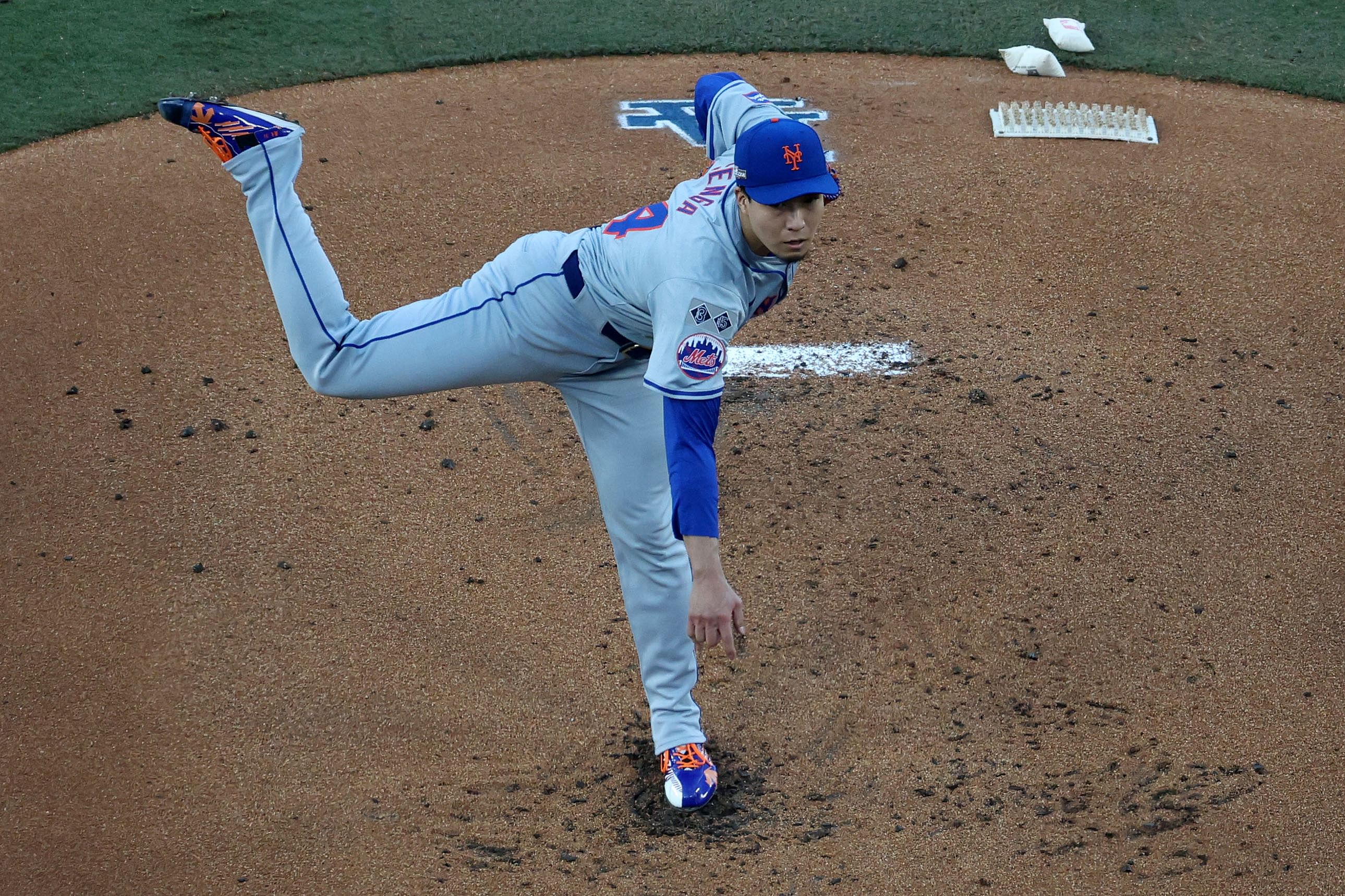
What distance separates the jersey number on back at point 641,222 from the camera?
3.11 meters

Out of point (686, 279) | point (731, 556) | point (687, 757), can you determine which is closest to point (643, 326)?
point (686, 279)

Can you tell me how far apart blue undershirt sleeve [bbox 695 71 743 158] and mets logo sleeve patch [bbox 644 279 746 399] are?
0.82 meters

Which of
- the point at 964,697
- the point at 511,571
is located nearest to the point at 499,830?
the point at 511,571

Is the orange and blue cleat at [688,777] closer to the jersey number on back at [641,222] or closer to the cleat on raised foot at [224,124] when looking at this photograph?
the jersey number on back at [641,222]

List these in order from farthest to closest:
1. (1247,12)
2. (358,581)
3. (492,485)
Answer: (1247,12)
(492,485)
(358,581)

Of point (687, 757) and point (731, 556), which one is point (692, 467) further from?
point (731, 556)

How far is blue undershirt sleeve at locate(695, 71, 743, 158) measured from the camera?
3.54 m

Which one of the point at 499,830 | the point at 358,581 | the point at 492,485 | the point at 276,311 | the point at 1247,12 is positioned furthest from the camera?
the point at 1247,12

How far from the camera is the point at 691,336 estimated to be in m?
2.78

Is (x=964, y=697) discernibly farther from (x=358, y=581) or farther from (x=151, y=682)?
(x=151, y=682)

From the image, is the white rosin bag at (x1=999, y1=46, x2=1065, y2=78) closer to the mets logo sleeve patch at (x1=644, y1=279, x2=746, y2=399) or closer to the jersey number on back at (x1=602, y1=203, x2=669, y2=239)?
the jersey number on back at (x1=602, y1=203, x2=669, y2=239)

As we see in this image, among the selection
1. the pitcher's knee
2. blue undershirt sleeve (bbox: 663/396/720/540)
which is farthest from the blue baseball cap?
the pitcher's knee

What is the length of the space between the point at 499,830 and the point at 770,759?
836mm

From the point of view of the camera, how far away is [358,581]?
169 inches
